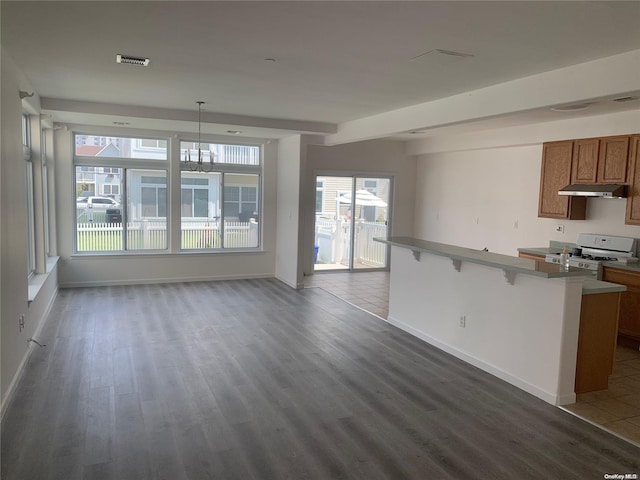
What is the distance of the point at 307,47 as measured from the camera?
337 cm

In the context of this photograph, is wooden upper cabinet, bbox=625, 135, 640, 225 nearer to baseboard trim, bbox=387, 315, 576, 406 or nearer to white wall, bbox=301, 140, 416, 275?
baseboard trim, bbox=387, 315, 576, 406

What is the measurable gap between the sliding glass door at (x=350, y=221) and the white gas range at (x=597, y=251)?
3964mm

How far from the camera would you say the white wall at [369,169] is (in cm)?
868

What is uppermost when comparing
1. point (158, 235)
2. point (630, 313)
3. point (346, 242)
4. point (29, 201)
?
point (29, 201)

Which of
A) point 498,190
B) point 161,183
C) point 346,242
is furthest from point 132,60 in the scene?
point 346,242

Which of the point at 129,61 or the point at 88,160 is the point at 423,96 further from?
the point at 88,160

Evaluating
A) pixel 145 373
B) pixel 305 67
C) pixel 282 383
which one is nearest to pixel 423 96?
pixel 305 67

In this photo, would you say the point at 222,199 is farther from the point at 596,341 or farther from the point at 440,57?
the point at 596,341

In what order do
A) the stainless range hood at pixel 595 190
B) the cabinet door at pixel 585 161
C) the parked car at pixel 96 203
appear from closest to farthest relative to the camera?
the stainless range hood at pixel 595 190
the cabinet door at pixel 585 161
the parked car at pixel 96 203

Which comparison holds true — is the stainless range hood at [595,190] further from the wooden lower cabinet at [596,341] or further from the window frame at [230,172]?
the window frame at [230,172]

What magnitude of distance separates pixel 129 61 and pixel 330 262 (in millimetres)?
6015

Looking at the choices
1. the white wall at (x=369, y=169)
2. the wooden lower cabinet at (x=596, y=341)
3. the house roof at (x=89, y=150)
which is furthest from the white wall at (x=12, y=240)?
the white wall at (x=369, y=169)

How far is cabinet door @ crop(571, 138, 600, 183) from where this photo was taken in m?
5.64

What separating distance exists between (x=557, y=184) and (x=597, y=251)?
1003 mm
